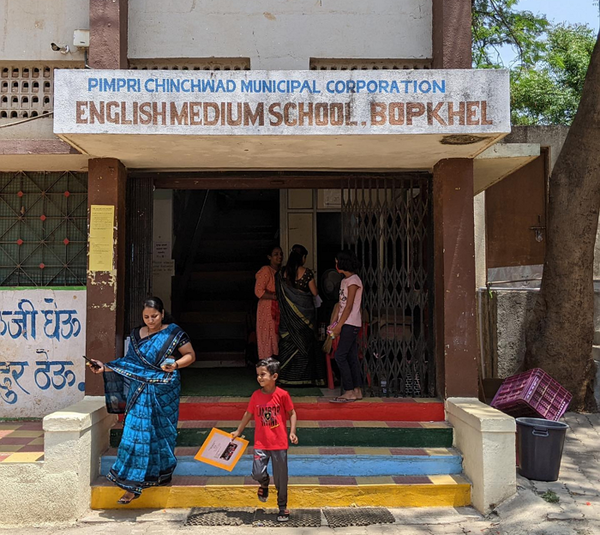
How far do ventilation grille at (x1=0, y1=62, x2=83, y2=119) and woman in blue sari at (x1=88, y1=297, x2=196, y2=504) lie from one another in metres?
2.64

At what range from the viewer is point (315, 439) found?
562 cm

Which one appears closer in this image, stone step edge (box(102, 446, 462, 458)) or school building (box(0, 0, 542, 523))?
school building (box(0, 0, 542, 523))

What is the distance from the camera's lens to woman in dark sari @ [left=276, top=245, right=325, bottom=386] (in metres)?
7.00

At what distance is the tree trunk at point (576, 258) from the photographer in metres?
7.12

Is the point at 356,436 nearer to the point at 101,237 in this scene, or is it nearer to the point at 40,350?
the point at 101,237

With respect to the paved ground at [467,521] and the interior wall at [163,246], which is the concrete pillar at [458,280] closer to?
the paved ground at [467,521]

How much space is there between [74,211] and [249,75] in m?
2.70

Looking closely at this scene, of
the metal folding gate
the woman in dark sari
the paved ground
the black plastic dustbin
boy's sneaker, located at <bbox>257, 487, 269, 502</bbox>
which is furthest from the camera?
the woman in dark sari

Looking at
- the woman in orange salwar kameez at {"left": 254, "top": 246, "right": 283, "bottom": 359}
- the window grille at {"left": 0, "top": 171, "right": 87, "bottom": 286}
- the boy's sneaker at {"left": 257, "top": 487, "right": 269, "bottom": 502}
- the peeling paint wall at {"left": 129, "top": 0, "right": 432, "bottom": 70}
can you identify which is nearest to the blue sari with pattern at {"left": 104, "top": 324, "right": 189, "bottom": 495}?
the boy's sneaker at {"left": 257, "top": 487, "right": 269, "bottom": 502}

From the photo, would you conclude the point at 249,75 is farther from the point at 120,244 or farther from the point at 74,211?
the point at 74,211

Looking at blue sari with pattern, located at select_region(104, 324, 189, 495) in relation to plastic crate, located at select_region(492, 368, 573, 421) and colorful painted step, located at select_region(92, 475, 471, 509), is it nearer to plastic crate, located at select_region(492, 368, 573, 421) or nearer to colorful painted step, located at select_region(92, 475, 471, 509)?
colorful painted step, located at select_region(92, 475, 471, 509)

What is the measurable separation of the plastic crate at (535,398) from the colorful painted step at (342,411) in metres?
0.74

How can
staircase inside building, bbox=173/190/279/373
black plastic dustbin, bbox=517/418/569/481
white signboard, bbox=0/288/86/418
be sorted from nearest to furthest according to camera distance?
black plastic dustbin, bbox=517/418/569/481, white signboard, bbox=0/288/86/418, staircase inside building, bbox=173/190/279/373

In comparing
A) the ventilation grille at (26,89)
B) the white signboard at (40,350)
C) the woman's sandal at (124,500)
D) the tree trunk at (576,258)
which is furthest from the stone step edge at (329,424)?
the ventilation grille at (26,89)
